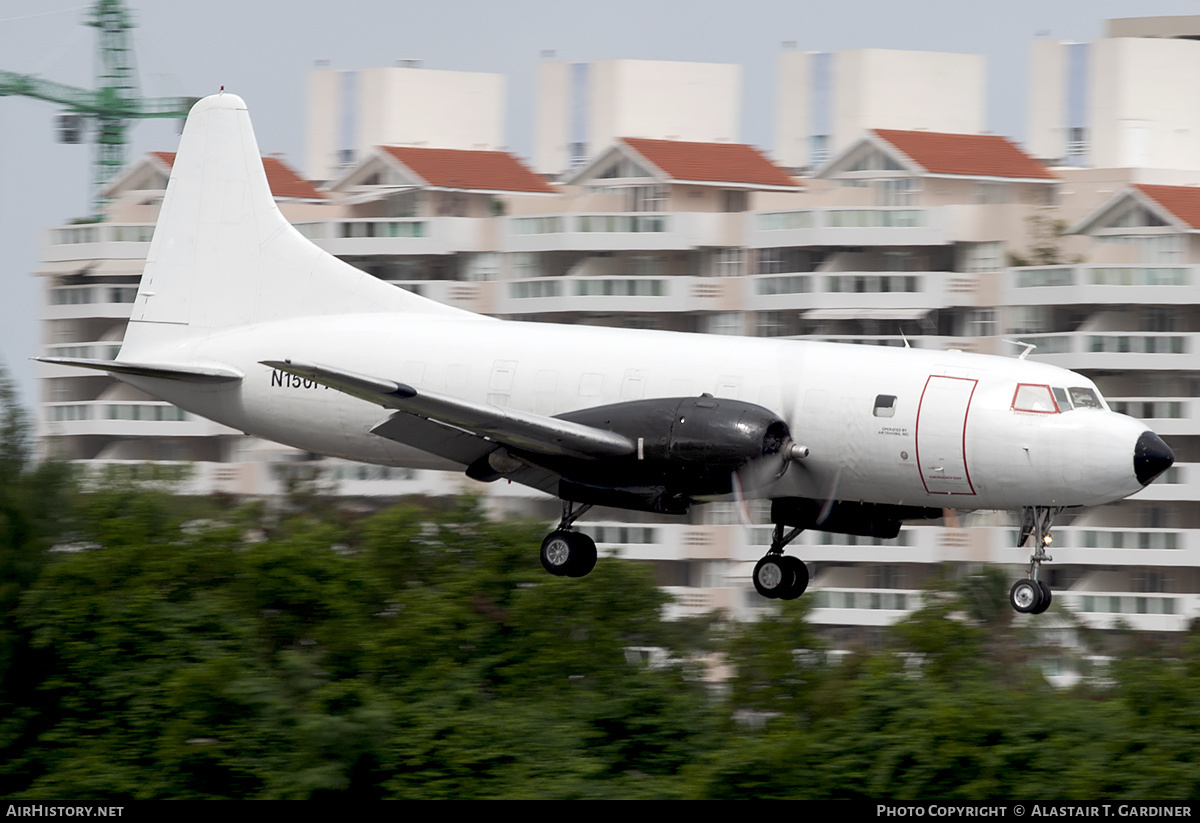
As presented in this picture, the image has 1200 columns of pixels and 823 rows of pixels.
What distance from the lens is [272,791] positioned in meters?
50.8

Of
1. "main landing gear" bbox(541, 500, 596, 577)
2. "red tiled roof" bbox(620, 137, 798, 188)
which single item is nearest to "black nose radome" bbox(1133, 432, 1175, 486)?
"main landing gear" bbox(541, 500, 596, 577)

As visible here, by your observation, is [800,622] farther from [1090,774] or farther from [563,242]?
[563,242]

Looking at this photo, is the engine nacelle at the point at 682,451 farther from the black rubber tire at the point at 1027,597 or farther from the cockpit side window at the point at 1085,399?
the cockpit side window at the point at 1085,399

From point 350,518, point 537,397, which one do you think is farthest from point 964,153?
point 537,397

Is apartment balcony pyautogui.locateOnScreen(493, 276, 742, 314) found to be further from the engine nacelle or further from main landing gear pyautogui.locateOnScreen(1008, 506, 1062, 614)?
main landing gear pyautogui.locateOnScreen(1008, 506, 1062, 614)

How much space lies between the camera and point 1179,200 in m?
79.1

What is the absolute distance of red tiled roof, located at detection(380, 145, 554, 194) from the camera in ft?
296

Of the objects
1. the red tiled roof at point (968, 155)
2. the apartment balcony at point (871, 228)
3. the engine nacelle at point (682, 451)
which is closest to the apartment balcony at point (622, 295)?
the apartment balcony at point (871, 228)

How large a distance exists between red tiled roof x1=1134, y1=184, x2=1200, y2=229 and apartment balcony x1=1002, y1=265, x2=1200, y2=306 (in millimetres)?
3292

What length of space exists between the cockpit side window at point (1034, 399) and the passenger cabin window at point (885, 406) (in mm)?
1982

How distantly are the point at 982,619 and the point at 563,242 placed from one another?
2731 cm

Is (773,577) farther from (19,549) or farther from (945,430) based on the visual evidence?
(19,549)

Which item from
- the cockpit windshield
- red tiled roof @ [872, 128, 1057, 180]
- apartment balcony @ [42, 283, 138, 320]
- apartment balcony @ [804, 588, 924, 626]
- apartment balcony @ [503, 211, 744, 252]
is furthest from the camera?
apartment balcony @ [42, 283, 138, 320]

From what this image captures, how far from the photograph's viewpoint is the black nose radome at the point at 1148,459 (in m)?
29.3
